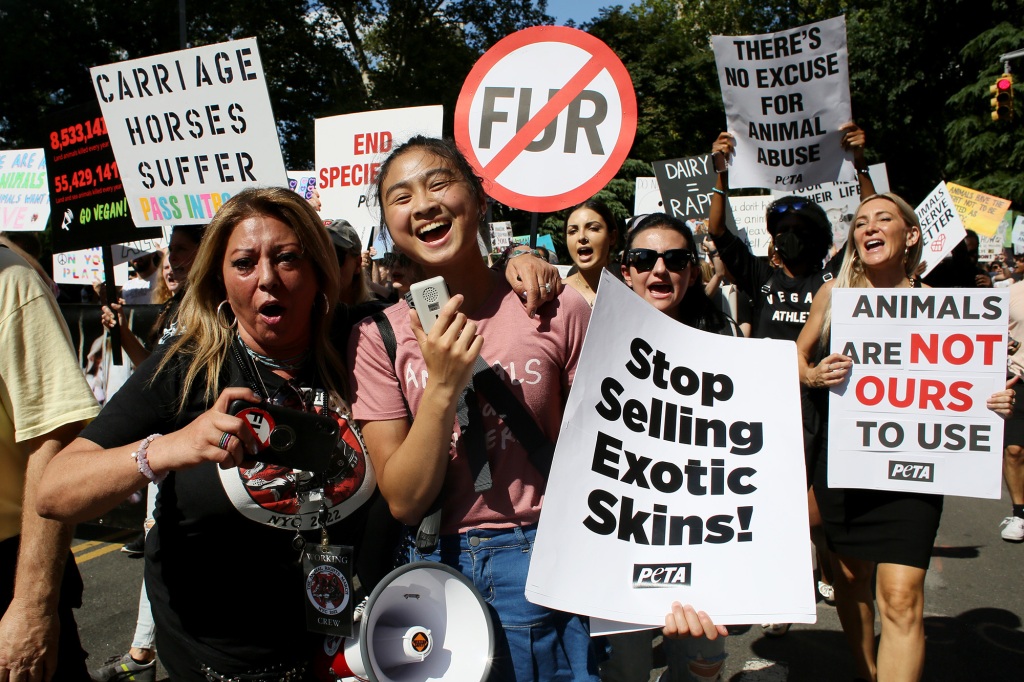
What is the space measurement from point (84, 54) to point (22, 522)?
25871mm

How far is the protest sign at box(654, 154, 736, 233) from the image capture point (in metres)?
9.34

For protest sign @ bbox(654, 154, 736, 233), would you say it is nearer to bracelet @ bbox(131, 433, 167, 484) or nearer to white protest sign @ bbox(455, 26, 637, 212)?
white protest sign @ bbox(455, 26, 637, 212)

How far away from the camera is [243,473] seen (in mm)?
2012

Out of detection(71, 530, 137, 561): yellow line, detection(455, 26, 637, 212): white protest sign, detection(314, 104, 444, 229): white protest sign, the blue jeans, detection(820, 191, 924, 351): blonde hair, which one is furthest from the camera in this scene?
detection(71, 530, 137, 561): yellow line

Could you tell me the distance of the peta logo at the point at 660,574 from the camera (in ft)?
6.15

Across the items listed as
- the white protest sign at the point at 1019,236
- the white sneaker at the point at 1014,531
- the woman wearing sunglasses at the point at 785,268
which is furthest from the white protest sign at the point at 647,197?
the white protest sign at the point at 1019,236

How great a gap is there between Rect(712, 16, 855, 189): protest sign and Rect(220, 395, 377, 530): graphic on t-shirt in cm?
357

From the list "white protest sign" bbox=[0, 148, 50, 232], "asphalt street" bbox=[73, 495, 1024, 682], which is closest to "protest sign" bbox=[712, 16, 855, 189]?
"asphalt street" bbox=[73, 495, 1024, 682]

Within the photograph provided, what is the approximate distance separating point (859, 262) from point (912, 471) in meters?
0.96

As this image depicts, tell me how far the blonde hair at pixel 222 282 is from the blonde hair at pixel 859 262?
219 centimetres

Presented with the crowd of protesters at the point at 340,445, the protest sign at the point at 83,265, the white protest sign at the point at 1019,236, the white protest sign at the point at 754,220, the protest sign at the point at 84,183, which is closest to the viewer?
the crowd of protesters at the point at 340,445

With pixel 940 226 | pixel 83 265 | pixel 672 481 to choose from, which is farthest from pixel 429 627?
pixel 83 265

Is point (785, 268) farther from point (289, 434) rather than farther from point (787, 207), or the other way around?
point (289, 434)

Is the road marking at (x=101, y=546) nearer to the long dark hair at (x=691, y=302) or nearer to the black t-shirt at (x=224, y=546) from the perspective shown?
the black t-shirt at (x=224, y=546)
